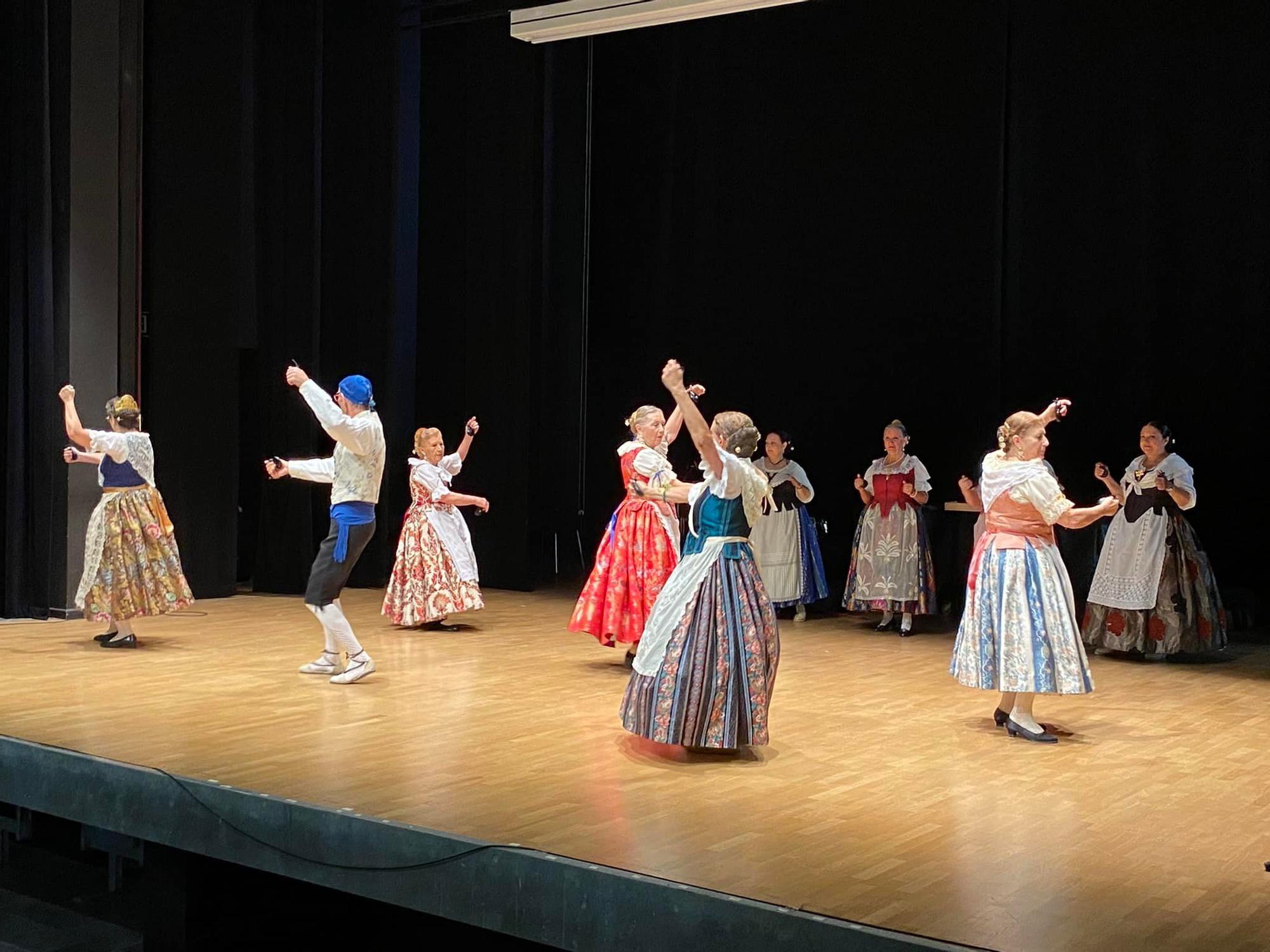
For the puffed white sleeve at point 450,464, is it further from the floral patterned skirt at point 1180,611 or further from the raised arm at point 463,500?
the floral patterned skirt at point 1180,611

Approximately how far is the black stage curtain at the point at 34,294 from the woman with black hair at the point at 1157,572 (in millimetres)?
5652

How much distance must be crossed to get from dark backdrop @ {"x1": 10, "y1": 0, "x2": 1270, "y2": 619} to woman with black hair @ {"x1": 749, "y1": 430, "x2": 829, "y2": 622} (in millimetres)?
936

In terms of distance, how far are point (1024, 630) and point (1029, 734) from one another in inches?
16.6

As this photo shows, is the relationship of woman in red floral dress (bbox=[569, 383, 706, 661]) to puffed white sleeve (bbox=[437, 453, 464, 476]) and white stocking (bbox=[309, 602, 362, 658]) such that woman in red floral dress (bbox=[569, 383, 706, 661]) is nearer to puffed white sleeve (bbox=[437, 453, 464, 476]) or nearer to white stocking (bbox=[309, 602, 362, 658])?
white stocking (bbox=[309, 602, 362, 658])

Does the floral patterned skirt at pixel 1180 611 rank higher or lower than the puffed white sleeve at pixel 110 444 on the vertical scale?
lower

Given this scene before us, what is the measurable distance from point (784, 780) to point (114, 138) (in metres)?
5.73

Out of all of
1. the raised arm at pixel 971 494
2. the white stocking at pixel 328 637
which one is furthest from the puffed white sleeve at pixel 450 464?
the raised arm at pixel 971 494

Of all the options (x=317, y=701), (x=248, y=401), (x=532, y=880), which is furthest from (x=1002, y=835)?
(x=248, y=401)

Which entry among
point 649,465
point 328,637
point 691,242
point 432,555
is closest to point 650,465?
point 649,465

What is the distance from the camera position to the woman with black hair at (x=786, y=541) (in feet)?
27.5

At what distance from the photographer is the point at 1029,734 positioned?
5012 mm

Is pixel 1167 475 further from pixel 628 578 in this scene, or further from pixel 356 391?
pixel 356 391

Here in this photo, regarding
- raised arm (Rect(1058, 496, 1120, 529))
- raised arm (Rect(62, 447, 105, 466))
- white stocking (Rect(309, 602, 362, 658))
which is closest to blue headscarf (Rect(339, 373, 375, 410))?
white stocking (Rect(309, 602, 362, 658))

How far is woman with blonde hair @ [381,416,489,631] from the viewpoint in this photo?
7.45m
